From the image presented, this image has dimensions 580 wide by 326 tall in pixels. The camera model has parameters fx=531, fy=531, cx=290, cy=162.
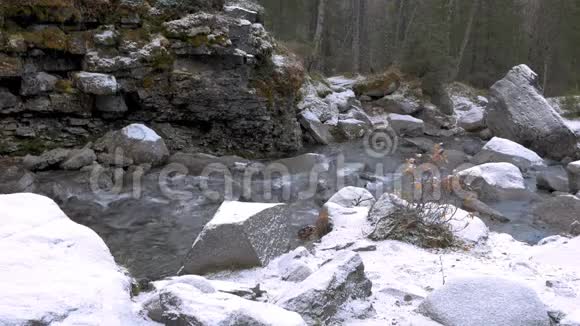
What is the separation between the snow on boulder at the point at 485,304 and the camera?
364cm

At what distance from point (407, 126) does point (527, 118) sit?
358 cm

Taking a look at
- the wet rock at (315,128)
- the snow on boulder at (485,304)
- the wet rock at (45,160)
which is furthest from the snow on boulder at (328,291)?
the wet rock at (315,128)

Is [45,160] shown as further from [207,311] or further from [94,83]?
[207,311]

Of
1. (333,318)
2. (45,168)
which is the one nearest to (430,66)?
(45,168)

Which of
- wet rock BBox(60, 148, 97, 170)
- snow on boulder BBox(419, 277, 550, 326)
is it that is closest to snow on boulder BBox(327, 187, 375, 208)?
snow on boulder BBox(419, 277, 550, 326)

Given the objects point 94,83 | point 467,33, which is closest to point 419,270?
point 94,83

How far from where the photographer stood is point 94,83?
37.2ft

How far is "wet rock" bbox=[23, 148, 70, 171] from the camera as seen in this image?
10203 mm

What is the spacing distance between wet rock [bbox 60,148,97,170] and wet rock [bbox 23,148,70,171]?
4.3 inches

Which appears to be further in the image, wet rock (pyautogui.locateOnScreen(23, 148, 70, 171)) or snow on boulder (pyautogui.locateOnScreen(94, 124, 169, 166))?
snow on boulder (pyautogui.locateOnScreen(94, 124, 169, 166))

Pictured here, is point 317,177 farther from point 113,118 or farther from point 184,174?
point 113,118

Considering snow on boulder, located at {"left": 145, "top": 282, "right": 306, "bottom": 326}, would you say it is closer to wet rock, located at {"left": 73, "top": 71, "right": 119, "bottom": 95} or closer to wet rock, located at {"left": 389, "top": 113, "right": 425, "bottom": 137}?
wet rock, located at {"left": 73, "top": 71, "right": 119, "bottom": 95}

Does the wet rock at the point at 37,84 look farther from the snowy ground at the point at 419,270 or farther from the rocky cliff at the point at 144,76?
the snowy ground at the point at 419,270

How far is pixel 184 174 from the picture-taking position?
1069 cm
